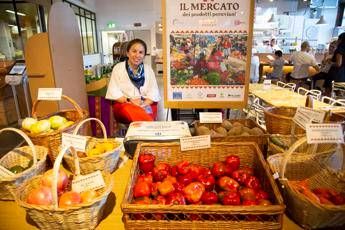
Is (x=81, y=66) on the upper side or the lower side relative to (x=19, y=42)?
lower

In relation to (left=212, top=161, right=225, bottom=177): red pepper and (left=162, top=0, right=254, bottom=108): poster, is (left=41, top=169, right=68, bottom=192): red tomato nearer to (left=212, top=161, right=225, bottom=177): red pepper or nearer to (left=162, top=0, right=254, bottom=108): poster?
(left=212, top=161, right=225, bottom=177): red pepper

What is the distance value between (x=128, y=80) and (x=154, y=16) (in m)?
9.18

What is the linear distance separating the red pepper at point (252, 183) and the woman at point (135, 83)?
128cm

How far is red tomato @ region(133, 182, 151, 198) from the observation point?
0.94 m

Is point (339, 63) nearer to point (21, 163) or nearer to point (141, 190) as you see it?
point (141, 190)

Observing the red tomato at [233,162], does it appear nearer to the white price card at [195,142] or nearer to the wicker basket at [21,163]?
the white price card at [195,142]

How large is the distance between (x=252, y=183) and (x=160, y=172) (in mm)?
394

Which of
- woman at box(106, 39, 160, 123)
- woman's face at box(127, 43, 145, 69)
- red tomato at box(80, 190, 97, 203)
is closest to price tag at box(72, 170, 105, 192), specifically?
red tomato at box(80, 190, 97, 203)

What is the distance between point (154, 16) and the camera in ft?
34.7

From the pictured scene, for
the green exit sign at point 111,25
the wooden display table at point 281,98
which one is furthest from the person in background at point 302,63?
the green exit sign at point 111,25

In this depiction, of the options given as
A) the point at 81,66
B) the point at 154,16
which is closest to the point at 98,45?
the point at 154,16

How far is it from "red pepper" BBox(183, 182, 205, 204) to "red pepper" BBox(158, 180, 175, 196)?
2.1 inches

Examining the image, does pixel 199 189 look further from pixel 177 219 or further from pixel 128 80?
pixel 128 80

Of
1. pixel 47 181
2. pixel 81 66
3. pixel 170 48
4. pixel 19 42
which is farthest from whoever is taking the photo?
pixel 19 42
